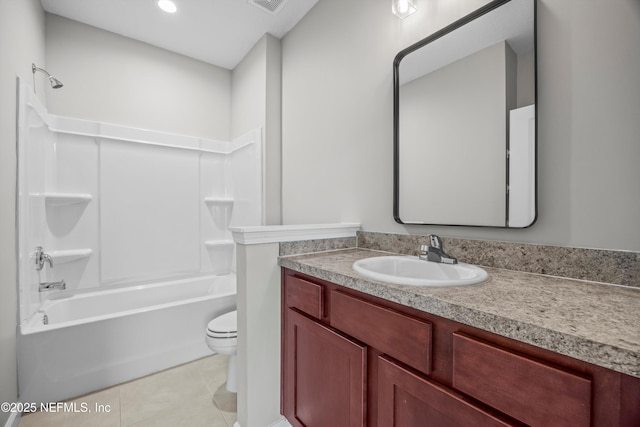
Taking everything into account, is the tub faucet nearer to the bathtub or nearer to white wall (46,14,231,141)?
the bathtub

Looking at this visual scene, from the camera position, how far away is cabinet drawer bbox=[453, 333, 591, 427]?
0.53m

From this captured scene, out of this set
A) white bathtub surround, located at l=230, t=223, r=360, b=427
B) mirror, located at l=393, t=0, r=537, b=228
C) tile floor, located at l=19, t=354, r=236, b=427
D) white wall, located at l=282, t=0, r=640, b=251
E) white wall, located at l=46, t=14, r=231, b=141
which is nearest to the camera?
white wall, located at l=282, t=0, r=640, b=251

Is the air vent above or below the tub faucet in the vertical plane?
above

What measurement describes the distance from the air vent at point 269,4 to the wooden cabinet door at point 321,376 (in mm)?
2278

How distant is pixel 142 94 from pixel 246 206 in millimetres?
1489

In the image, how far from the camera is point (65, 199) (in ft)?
7.61

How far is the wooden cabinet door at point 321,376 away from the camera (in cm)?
100

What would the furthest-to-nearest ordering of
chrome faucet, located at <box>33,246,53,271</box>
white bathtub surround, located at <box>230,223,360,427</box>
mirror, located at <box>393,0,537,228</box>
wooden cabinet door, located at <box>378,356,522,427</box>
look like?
chrome faucet, located at <box>33,246,53,271</box> → white bathtub surround, located at <box>230,223,360,427</box> → mirror, located at <box>393,0,537,228</box> → wooden cabinet door, located at <box>378,356,522,427</box>

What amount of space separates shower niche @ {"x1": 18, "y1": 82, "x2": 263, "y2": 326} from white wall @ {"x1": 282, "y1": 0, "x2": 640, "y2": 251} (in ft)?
2.35

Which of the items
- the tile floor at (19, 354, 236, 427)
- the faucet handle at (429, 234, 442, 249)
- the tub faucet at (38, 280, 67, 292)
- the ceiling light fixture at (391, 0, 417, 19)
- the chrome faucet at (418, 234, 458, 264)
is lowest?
the tile floor at (19, 354, 236, 427)

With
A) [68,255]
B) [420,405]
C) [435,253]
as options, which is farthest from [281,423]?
[68,255]

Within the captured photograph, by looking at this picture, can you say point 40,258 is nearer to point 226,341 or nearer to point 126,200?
point 126,200

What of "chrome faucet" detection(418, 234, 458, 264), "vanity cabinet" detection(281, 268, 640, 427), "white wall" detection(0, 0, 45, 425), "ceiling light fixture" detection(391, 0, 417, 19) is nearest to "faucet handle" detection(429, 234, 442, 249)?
"chrome faucet" detection(418, 234, 458, 264)

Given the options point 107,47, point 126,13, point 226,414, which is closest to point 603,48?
point 226,414
